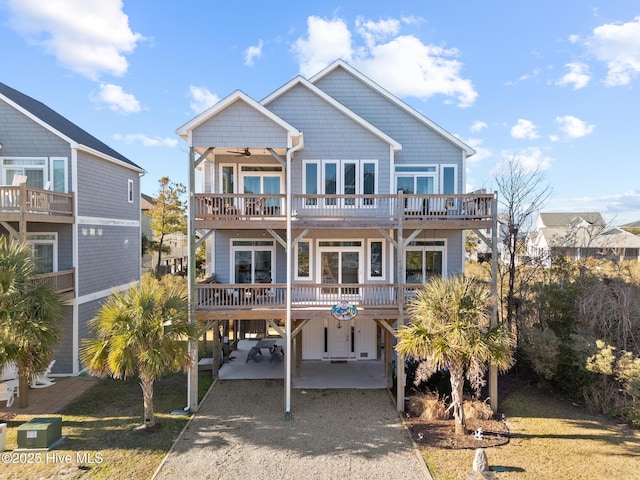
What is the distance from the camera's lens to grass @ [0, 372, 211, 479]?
7.48 meters

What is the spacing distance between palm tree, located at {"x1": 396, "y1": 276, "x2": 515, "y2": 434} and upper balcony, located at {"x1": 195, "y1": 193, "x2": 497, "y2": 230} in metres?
2.87

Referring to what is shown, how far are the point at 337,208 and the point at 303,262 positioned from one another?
2462 mm

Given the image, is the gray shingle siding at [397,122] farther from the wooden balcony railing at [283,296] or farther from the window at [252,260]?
the window at [252,260]

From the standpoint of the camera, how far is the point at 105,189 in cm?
1603

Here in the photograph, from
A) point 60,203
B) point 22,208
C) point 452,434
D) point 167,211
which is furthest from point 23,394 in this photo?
point 167,211

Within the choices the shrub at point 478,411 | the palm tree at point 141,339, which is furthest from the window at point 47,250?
the shrub at point 478,411

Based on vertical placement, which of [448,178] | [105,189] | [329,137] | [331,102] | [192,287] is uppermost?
[331,102]

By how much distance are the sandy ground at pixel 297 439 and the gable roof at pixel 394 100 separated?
981cm

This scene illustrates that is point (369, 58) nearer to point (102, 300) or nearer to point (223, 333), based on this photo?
point (223, 333)

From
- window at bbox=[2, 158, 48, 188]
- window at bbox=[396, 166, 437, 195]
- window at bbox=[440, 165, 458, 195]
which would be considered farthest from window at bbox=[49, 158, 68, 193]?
window at bbox=[440, 165, 458, 195]

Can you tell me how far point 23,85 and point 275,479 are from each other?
21.2 meters

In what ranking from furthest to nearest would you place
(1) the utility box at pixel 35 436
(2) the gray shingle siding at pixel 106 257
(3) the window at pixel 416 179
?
(2) the gray shingle siding at pixel 106 257 < (3) the window at pixel 416 179 < (1) the utility box at pixel 35 436

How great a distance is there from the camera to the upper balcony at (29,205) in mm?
11680

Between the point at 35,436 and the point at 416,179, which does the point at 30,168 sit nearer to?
the point at 35,436
